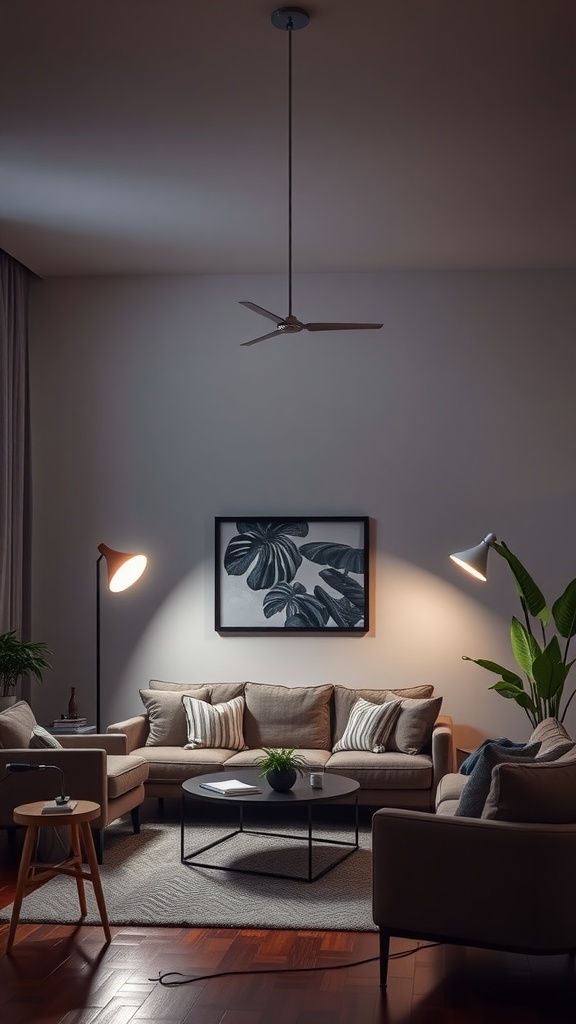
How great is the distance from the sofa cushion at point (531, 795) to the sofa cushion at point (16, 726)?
2695 millimetres

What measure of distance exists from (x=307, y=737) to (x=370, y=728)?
1.45ft

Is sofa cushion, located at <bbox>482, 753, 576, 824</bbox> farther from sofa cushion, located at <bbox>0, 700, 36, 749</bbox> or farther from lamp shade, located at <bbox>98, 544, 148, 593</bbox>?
lamp shade, located at <bbox>98, 544, 148, 593</bbox>

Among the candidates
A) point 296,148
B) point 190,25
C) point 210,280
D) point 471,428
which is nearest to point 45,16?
point 190,25

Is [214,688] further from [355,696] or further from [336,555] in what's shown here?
[336,555]

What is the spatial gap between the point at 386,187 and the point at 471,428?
193 centimetres

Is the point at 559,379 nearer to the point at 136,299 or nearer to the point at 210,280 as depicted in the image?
the point at 210,280

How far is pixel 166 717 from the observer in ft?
20.8

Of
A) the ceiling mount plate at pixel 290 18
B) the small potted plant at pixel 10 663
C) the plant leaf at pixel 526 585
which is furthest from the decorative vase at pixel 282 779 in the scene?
the ceiling mount plate at pixel 290 18

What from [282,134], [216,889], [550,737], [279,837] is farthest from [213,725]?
[282,134]

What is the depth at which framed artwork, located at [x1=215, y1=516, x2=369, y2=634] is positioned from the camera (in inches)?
264

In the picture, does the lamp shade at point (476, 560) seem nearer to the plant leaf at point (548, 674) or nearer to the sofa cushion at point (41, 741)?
the plant leaf at point (548, 674)

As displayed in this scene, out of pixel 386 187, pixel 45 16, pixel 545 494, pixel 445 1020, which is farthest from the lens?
pixel 545 494

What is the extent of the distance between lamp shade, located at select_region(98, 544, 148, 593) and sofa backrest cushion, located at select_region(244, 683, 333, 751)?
3.53ft

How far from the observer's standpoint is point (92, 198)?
5.55 meters
